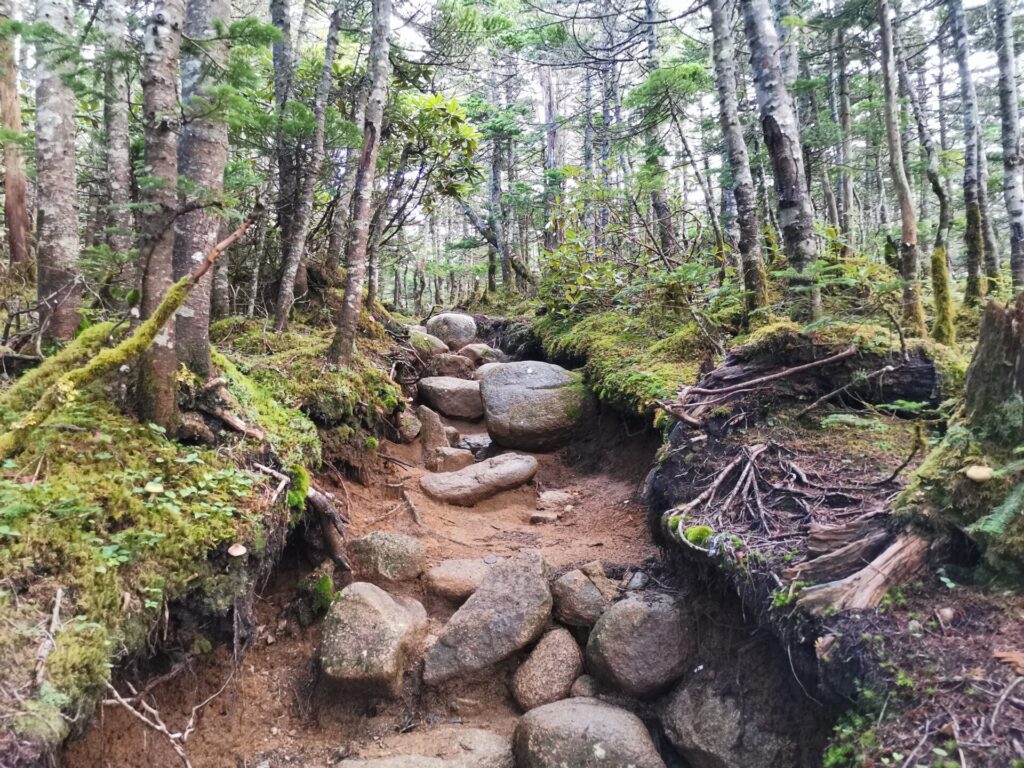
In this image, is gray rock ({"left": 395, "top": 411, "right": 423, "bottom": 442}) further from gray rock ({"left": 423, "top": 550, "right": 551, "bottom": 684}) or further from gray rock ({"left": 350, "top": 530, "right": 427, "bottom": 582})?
gray rock ({"left": 423, "top": 550, "right": 551, "bottom": 684})

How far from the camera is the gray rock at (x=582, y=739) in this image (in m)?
3.47

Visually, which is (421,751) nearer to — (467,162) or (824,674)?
(824,674)

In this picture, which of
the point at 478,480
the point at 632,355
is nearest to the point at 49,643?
the point at 478,480

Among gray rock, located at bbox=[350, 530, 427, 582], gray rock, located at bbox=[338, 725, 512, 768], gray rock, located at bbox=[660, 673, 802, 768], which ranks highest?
gray rock, located at bbox=[350, 530, 427, 582]

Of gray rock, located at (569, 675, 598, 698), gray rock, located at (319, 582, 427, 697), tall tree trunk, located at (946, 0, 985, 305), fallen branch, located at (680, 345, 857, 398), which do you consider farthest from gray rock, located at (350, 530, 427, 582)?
tall tree trunk, located at (946, 0, 985, 305)

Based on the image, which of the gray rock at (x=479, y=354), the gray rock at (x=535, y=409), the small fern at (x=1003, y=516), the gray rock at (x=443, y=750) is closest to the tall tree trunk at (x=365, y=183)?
the gray rock at (x=535, y=409)

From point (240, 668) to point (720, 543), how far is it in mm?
3406

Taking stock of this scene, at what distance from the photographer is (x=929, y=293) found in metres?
9.01

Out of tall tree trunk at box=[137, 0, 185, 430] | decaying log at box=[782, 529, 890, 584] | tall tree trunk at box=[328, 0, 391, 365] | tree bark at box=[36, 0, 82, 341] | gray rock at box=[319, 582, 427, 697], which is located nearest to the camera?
decaying log at box=[782, 529, 890, 584]

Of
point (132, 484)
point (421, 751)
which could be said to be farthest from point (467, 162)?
point (421, 751)

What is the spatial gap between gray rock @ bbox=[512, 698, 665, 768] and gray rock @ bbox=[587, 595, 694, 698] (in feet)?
0.84

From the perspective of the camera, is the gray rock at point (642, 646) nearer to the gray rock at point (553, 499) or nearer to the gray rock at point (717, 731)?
the gray rock at point (717, 731)

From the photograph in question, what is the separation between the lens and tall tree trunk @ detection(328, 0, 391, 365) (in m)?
6.54

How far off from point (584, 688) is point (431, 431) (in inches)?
191
